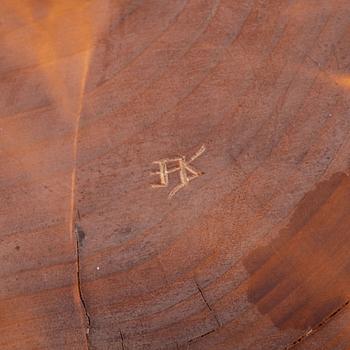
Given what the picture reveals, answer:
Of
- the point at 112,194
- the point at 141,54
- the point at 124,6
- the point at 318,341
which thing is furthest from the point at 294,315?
the point at 124,6

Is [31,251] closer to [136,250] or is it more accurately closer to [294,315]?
[136,250]

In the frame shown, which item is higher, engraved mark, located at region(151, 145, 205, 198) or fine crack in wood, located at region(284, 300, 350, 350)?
engraved mark, located at region(151, 145, 205, 198)

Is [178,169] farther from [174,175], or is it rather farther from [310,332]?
[310,332]

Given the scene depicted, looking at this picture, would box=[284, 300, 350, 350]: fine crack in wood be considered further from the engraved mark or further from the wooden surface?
the engraved mark

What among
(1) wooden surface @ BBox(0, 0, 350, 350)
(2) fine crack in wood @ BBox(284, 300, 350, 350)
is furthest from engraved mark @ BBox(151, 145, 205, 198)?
(2) fine crack in wood @ BBox(284, 300, 350, 350)

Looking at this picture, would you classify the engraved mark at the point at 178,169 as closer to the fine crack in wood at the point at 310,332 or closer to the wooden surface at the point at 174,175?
the wooden surface at the point at 174,175

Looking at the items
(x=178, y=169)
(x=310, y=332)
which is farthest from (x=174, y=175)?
(x=310, y=332)
